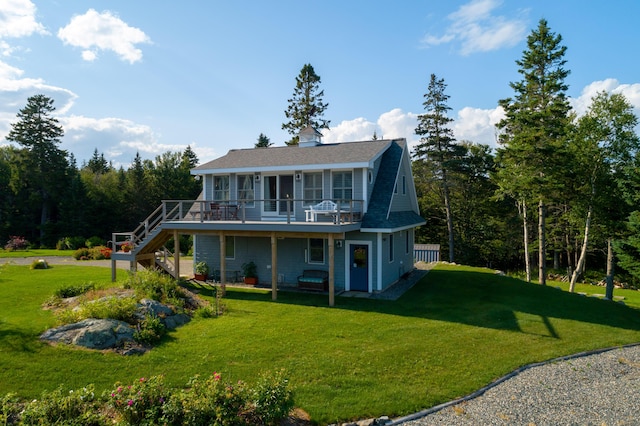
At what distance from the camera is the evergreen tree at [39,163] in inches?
1533

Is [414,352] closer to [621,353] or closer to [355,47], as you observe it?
[621,353]

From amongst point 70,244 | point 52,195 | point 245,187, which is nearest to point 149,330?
point 245,187

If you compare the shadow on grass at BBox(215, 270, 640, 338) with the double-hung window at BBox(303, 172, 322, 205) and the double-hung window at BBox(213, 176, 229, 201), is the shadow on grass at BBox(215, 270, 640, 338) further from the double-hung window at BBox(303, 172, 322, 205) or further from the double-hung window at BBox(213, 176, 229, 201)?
the double-hung window at BBox(213, 176, 229, 201)

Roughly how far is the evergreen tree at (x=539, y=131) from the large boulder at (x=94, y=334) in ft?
66.0

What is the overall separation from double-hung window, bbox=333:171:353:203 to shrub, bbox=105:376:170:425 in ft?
38.6

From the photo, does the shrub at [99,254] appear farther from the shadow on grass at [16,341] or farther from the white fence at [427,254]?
the white fence at [427,254]

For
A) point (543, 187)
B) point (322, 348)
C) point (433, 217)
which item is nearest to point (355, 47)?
point (543, 187)

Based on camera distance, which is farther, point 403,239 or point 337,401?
point 403,239

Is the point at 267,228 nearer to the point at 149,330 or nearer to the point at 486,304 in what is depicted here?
the point at 149,330

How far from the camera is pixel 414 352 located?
970cm

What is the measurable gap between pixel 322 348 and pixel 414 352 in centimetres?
234

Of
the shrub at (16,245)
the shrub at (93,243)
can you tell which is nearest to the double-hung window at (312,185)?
the shrub at (93,243)

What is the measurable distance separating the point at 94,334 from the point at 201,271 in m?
9.10

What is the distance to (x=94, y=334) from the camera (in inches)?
375
